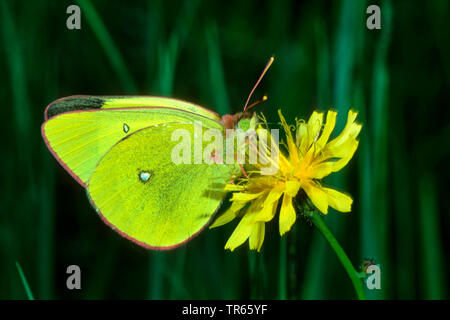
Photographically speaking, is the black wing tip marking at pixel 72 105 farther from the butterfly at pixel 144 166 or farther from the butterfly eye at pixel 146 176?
the butterfly eye at pixel 146 176

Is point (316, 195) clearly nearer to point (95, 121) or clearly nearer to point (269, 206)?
point (269, 206)

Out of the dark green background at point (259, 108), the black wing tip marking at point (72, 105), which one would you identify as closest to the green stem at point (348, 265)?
the dark green background at point (259, 108)

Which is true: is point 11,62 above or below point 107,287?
above

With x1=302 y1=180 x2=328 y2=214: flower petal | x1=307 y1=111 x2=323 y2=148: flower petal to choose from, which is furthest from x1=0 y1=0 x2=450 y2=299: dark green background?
x1=307 y1=111 x2=323 y2=148: flower petal

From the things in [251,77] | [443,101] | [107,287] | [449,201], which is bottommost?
[107,287]

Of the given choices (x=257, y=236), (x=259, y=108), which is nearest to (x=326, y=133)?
(x=257, y=236)
